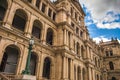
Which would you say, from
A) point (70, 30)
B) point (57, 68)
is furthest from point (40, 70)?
point (70, 30)

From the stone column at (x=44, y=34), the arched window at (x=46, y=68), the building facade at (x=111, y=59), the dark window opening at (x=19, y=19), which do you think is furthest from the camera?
the building facade at (x=111, y=59)

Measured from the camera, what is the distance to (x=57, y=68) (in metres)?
19.8

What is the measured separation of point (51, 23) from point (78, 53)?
971 cm

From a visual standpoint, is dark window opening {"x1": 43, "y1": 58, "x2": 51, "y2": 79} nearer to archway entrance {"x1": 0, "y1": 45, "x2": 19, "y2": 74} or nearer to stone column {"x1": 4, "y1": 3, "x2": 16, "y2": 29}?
archway entrance {"x1": 0, "y1": 45, "x2": 19, "y2": 74}

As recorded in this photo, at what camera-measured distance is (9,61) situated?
676 inches

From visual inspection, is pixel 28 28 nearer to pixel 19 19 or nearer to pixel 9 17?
pixel 9 17

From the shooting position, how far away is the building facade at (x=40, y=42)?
15.2 m

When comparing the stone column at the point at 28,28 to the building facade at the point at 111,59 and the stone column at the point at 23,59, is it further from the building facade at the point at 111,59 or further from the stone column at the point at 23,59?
the building facade at the point at 111,59

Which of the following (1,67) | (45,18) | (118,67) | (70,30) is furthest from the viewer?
(118,67)

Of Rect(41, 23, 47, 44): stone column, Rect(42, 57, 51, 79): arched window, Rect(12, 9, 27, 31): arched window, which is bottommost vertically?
Rect(42, 57, 51, 79): arched window

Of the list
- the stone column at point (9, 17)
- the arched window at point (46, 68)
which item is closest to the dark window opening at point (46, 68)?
the arched window at point (46, 68)

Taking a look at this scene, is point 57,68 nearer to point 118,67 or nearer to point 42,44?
point 42,44

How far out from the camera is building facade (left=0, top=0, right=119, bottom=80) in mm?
15227

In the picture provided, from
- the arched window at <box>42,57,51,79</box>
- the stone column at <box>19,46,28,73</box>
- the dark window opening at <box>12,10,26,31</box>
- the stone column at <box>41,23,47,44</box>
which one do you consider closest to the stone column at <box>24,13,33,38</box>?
the dark window opening at <box>12,10,26,31</box>
